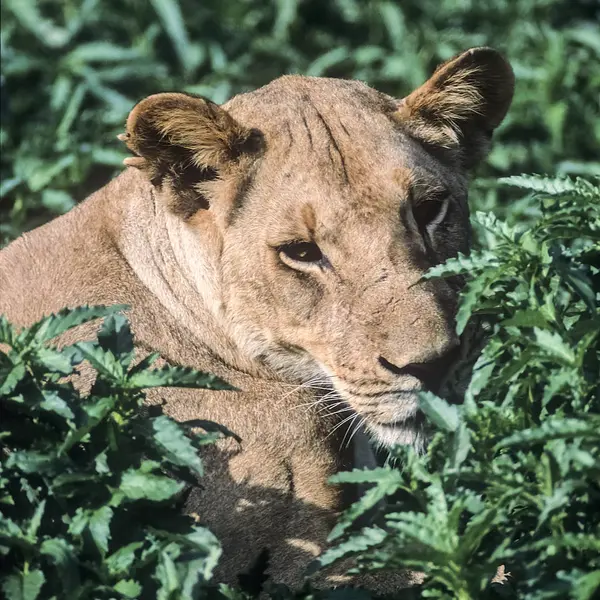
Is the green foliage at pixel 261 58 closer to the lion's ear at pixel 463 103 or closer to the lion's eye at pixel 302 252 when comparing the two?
the lion's ear at pixel 463 103

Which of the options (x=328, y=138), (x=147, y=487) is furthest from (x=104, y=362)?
(x=328, y=138)

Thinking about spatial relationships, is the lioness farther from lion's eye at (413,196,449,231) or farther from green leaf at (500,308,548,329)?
green leaf at (500,308,548,329)

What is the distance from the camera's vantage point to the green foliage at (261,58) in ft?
23.3

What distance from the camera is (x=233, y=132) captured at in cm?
406

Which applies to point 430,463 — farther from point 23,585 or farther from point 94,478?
point 23,585

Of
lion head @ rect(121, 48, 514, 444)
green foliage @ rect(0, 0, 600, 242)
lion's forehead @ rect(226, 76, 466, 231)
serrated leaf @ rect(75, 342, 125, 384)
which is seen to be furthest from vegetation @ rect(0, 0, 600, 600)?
green foliage @ rect(0, 0, 600, 242)

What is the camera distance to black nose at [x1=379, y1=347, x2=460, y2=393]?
12.3 ft

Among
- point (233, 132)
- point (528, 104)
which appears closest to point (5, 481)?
point (233, 132)

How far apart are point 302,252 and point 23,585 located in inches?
55.9

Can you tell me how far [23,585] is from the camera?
2932 millimetres

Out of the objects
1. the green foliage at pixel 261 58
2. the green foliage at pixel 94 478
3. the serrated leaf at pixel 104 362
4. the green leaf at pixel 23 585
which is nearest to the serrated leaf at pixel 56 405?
the green foliage at pixel 94 478

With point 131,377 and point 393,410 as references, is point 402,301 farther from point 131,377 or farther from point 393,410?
point 131,377

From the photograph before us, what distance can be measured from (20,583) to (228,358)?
1.37m

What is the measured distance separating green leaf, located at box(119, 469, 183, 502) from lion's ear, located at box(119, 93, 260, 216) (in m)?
1.28
